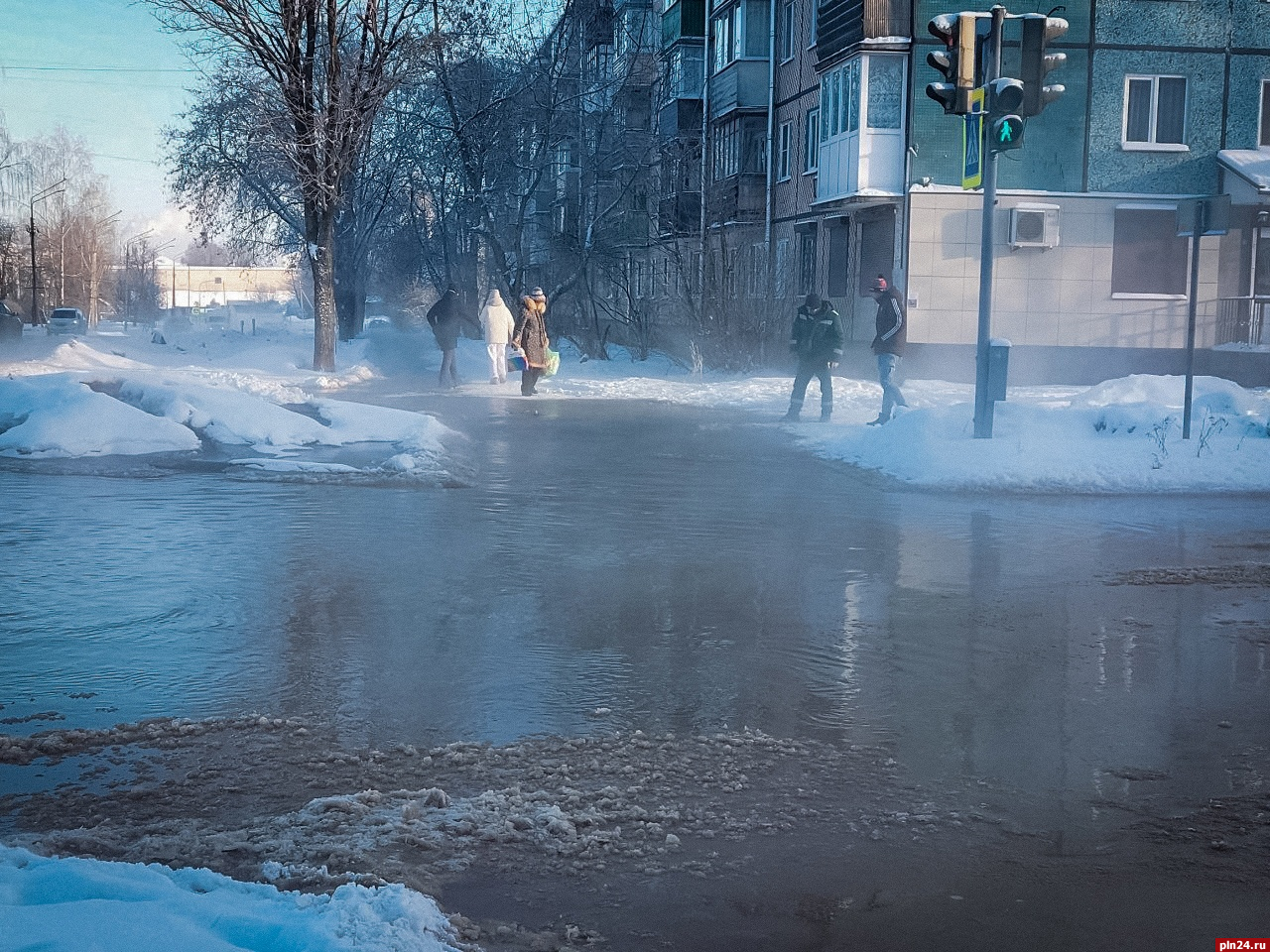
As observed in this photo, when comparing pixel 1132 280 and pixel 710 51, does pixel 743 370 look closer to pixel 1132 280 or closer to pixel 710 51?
pixel 1132 280

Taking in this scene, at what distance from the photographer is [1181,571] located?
8.38 meters

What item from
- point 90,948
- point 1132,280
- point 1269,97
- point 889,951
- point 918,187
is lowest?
point 889,951

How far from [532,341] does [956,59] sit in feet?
36.9

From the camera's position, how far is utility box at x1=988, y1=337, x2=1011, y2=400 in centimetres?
1345

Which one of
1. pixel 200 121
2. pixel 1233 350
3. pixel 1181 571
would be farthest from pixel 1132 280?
pixel 200 121

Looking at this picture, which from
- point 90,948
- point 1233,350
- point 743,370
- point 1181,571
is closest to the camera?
point 90,948

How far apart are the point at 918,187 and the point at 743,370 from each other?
5455 millimetres

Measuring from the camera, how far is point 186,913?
310 cm

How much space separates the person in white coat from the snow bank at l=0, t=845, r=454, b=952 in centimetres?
2177

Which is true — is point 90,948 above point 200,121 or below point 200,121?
below

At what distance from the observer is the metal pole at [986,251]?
1288 cm

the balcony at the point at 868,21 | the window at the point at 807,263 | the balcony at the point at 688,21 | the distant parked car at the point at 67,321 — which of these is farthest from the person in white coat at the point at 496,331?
the distant parked car at the point at 67,321

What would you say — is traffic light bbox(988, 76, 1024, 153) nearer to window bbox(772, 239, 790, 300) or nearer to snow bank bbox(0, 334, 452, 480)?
snow bank bbox(0, 334, 452, 480)

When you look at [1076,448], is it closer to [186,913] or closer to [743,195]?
[186,913]
